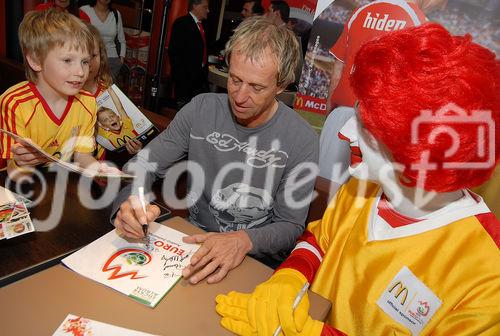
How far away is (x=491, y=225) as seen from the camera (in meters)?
0.91

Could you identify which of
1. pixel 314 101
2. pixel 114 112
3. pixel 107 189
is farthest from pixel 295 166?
pixel 314 101

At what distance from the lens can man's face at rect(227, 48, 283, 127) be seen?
4.32 feet

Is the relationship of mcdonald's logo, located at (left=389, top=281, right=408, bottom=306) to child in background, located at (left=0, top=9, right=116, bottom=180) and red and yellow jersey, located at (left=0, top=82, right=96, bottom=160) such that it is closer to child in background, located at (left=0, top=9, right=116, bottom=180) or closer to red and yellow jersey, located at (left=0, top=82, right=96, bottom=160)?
child in background, located at (left=0, top=9, right=116, bottom=180)

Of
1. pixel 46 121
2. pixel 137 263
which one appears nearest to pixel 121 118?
pixel 46 121

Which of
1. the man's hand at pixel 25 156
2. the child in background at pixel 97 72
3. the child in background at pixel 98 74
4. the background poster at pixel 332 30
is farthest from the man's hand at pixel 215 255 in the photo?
the background poster at pixel 332 30

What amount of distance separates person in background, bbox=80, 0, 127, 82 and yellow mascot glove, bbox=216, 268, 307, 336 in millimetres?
3871

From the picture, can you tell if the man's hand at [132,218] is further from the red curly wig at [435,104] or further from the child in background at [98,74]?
the child in background at [98,74]

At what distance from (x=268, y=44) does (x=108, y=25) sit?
372cm

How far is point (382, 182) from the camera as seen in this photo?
38.0 inches

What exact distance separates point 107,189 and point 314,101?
1.70m

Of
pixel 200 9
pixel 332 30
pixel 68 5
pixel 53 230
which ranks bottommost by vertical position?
pixel 53 230

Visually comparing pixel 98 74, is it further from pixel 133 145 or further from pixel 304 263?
pixel 304 263

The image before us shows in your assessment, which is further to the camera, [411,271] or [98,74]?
[98,74]

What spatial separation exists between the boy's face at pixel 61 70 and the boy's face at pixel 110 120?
25 centimetres
